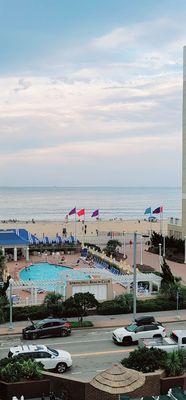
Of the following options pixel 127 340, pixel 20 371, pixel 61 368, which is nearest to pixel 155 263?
pixel 127 340

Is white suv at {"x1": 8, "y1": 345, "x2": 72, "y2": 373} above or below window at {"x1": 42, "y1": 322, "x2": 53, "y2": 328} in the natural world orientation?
below

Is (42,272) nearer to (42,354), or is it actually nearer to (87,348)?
(87,348)

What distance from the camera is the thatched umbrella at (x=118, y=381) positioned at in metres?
15.3

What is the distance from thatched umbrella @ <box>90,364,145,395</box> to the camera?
15.3 metres

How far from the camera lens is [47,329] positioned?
2934 centimetres

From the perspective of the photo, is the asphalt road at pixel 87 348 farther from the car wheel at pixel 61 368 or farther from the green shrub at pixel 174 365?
the green shrub at pixel 174 365

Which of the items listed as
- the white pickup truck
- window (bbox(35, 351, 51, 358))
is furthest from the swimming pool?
window (bbox(35, 351, 51, 358))

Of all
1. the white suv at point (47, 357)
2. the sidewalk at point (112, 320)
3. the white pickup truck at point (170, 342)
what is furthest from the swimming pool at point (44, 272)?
the white suv at point (47, 357)

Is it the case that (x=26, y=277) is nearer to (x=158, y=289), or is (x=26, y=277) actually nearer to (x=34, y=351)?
(x=158, y=289)

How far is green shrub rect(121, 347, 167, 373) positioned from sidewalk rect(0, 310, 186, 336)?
12.1 m

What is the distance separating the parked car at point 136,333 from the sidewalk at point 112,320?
4.18 meters

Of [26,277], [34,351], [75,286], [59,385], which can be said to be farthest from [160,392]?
[26,277]

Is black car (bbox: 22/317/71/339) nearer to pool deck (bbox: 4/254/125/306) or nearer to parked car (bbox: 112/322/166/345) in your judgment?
parked car (bbox: 112/322/166/345)

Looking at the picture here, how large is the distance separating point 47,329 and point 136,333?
16.3 feet
